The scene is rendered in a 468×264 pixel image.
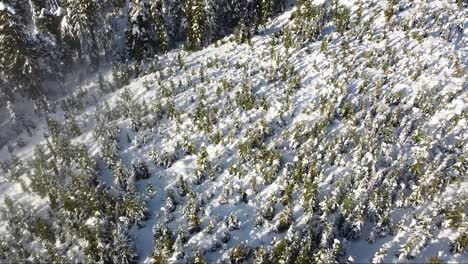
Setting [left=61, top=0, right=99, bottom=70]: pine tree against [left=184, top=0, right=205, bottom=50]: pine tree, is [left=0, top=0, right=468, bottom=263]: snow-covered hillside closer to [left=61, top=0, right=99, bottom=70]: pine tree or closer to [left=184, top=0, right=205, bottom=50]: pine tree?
[left=184, top=0, right=205, bottom=50]: pine tree

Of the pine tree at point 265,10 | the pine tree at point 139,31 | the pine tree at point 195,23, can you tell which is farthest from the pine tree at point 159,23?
the pine tree at point 265,10

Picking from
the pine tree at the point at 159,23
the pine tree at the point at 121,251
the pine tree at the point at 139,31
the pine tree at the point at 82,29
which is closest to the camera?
the pine tree at the point at 121,251

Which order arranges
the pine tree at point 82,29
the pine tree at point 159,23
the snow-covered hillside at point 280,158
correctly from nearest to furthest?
the snow-covered hillside at point 280,158 → the pine tree at point 159,23 → the pine tree at point 82,29

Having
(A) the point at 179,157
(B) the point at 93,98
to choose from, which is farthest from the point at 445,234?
(B) the point at 93,98

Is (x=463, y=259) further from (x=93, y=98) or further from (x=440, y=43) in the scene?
(x=93, y=98)

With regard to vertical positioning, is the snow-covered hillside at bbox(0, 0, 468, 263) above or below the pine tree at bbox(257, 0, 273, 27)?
below

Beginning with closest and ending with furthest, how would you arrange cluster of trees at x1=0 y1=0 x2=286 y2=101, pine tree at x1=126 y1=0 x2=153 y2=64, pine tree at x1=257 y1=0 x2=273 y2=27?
cluster of trees at x1=0 y1=0 x2=286 y2=101 → pine tree at x1=257 y1=0 x2=273 y2=27 → pine tree at x1=126 y1=0 x2=153 y2=64

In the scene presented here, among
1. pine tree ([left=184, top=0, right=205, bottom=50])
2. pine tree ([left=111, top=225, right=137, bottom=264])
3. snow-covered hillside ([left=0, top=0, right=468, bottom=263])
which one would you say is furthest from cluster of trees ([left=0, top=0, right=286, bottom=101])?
pine tree ([left=111, top=225, right=137, bottom=264])

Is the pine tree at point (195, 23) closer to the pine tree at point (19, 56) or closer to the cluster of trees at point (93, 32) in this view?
the cluster of trees at point (93, 32)

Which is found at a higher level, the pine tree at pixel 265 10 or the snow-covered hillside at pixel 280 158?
the pine tree at pixel 265 10
